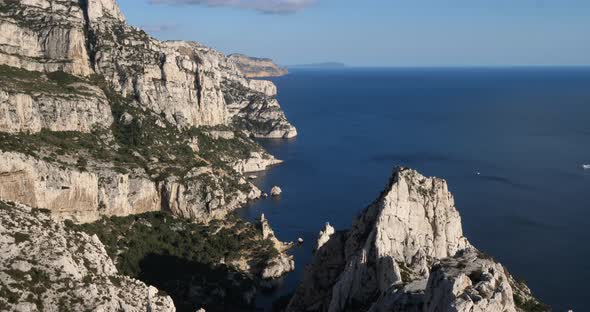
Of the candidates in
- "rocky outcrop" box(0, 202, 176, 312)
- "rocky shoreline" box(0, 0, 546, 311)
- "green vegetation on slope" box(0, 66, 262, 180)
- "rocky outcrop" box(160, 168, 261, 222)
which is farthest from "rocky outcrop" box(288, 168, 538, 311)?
"rocky outcrop" box(160, 168, 261, 222)

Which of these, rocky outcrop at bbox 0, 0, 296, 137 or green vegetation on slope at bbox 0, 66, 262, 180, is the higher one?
rocky outcrop at bbox 0, 0, 296, 137

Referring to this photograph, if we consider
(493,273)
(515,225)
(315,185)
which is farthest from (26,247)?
(315,185)

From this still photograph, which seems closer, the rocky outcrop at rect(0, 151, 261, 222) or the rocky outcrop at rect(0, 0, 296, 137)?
the rocky outcrop at rect(0, 151, 261, 222)

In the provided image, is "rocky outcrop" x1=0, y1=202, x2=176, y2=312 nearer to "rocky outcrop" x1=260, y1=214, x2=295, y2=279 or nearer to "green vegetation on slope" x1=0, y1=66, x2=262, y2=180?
"green vegetation on slope" x1=0, y1=66, x2=262, y2=180

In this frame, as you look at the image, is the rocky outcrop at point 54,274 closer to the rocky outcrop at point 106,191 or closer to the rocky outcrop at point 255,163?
the rocky outcrop at point 106,191

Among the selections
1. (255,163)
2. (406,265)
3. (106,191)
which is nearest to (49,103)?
(106,191)
